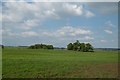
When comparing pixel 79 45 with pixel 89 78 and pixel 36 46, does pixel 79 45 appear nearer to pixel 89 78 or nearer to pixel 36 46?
pixel 36 46

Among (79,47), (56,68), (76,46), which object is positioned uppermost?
(76,46)

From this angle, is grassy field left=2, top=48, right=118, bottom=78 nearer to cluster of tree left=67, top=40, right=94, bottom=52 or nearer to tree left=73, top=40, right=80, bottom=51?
tree left=73, top=40, right=80, bottom=51

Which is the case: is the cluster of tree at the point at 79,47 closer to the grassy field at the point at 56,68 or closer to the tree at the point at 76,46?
the tree at the point at 76,46

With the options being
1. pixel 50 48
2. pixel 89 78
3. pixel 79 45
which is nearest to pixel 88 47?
pixel 79 45

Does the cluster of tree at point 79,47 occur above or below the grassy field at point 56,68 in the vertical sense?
above

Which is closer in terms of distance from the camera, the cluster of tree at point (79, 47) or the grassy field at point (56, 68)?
the grassy field at point (56, 68)

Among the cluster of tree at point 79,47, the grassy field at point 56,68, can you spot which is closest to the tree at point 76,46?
the cluster of tree at point 79,47

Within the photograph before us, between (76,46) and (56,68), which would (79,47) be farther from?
(56,68)

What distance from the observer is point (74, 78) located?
19.0m

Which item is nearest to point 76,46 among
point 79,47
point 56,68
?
point 79,47

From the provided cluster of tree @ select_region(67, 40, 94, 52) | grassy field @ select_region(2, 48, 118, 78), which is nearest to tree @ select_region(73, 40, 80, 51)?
cluster of tree @ select_region(67, 40, 94, 52)

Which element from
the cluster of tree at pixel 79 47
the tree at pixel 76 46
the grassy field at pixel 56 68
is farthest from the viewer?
the cluster of tree at pixel 79 47

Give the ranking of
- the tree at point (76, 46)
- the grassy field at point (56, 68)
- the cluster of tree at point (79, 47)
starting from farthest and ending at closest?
the cluster of tree at point (79, 47) < the tree at point (76, 46) < the grassy field at point (56, 68)

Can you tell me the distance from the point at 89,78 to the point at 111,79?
1.63m
